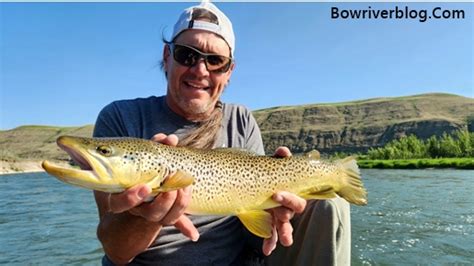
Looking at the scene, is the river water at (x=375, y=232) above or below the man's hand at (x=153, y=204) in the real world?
below

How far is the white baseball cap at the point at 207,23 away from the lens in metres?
2.96

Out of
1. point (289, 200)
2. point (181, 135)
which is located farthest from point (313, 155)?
point (181, 135)

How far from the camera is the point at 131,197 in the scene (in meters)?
1.97

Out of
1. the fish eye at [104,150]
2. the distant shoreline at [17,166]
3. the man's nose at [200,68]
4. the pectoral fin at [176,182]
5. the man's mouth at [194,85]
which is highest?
the man's nose at [200,68]

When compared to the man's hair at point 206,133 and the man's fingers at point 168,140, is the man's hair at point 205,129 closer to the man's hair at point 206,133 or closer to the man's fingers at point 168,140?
the man's hair at point 206,133

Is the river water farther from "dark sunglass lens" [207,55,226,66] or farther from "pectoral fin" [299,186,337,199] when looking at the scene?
"dark sunglass lens" [207,55,226,66]

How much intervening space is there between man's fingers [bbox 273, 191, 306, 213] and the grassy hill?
74246 mm

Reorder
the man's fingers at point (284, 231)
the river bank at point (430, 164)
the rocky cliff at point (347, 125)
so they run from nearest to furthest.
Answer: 1. the man's fingers at point (284, 231)
2. the river bank at point (430, 164)
3. the rocky cliff at point (347, 125)

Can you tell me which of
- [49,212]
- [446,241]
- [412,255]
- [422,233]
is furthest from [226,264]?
[49,212]

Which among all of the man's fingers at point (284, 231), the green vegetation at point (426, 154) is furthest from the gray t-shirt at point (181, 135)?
the green vegetation at point (426, 154)

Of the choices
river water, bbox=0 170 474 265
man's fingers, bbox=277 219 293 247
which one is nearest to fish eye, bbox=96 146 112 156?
man's fingers, bbox=277 219 293 247

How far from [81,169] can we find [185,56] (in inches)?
47.9

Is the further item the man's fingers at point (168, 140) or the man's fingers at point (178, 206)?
the man's fingers at point (168, 140)

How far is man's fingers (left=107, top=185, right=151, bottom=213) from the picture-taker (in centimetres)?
197
